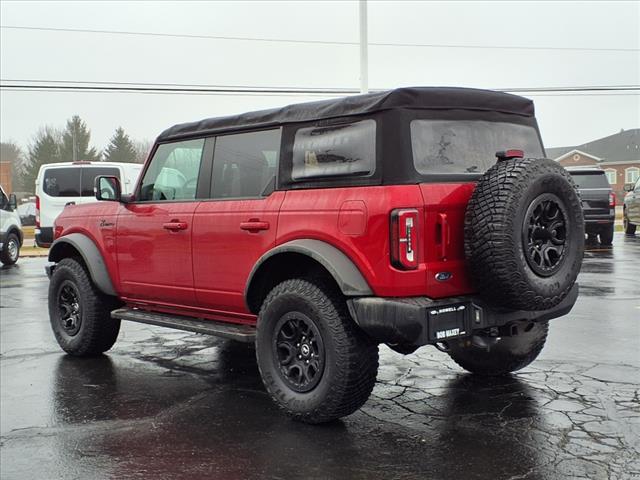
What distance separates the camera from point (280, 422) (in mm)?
4465

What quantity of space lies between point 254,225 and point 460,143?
1.48 m

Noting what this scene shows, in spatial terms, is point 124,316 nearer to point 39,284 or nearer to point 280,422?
point 280,422

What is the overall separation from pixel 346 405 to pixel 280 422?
528 mm

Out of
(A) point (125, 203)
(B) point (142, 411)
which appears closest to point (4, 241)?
(A) point (125, 203)

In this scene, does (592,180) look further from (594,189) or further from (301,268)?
(301,268)

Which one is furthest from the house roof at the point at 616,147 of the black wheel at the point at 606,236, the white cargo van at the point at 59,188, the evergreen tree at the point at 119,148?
the white cargo van at the point at 59,188

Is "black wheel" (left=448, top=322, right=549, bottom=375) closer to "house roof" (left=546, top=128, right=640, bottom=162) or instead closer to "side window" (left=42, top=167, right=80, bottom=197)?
"side window" (left=42, top=167, right=80, bottom=197)

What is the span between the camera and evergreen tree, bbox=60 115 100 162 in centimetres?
6799

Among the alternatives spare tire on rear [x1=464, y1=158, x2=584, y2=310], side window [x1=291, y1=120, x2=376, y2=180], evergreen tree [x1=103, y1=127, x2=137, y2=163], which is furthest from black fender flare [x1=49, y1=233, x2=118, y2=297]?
evergreen tree [x1=103, y1=127, x2=137, y2=163]

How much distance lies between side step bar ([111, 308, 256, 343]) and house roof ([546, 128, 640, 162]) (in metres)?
59.7

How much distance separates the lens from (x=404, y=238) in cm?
393

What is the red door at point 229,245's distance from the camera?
4711 millimetres

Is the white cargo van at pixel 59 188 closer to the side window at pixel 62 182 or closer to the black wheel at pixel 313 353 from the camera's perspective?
the side window at pixel 62 182

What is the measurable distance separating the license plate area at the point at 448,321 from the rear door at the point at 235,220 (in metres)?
1.24
